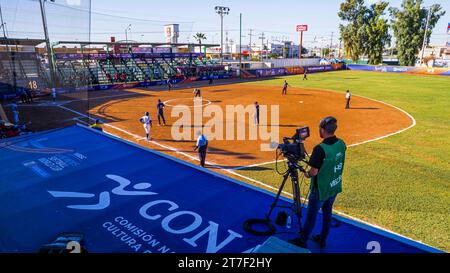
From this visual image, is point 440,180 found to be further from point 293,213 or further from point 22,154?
point 22,154

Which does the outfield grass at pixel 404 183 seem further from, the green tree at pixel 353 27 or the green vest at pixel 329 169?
the green tree at pixel 353 27

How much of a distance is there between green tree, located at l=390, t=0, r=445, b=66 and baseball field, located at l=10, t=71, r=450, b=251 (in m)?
45.6

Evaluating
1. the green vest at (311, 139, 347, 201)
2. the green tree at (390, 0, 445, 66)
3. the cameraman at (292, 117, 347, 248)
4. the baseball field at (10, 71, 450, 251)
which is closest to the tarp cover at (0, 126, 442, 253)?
the cameraman at (292, 117, 347, 248)

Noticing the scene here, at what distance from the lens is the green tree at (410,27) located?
71938 mm

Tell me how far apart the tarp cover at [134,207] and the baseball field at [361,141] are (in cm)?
521

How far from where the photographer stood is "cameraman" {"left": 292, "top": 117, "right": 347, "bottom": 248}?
4.27 meters

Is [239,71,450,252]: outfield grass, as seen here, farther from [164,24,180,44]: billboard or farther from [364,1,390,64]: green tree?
[164,24,180,44]: billboard

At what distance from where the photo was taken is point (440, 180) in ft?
38.7

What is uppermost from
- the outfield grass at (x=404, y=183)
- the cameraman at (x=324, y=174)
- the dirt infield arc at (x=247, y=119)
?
the cameraman at (x=324, y=174)

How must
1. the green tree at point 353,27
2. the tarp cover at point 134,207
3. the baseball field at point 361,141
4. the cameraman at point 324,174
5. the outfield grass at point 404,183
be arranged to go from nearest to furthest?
the cameraman at point 324,174 → the tarp cover at point 134,207 → the outfield grass at point 404,183 → the baseball field at point 361,141 → the green tree at point 353,27

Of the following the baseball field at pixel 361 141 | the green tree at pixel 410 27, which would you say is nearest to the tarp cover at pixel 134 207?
the baseball field at pixel 361 141

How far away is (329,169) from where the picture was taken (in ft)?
14.3
